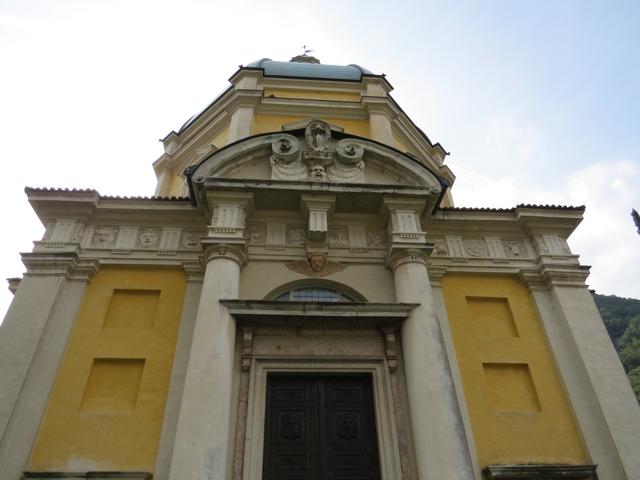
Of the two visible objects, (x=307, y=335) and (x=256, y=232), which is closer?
(x=307, y=335)

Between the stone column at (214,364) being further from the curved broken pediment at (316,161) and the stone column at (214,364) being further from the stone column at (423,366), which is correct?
the stone column at (423,366)

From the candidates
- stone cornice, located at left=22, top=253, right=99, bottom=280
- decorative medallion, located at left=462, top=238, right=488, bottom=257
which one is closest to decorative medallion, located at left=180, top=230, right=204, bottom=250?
stone cornice, located at left=22, top=253, right=99, bottom=280

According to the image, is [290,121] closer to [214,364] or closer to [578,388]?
[214,364]

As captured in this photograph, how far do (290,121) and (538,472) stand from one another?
472 inches

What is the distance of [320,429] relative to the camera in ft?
29.2

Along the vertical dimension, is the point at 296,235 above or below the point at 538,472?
above

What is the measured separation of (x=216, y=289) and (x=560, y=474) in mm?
7207

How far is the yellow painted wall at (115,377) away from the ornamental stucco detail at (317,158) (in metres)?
3.67

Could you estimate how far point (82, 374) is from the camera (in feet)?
31.0

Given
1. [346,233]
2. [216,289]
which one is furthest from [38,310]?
[346,233]

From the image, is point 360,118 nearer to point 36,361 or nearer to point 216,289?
point 216,289

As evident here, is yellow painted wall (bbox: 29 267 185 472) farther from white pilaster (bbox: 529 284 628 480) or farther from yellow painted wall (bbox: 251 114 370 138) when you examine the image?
white pilaster (bbox: 529 284 628 480)

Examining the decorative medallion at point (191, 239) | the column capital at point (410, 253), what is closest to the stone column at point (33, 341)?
the decorative medallion at point (191, 239)

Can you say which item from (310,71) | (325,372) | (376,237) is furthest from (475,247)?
(310,71)
